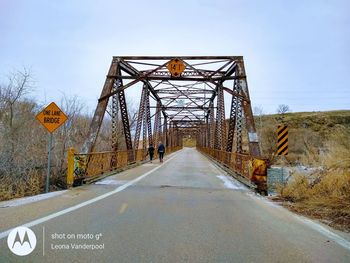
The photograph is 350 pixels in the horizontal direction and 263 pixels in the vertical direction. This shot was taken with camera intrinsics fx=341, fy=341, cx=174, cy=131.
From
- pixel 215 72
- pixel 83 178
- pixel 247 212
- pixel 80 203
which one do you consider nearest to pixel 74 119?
pixel 215 72

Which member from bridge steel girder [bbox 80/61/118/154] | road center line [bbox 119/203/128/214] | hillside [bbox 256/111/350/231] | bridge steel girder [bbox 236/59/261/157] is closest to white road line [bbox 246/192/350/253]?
hillside [bbox 256/111/350/231]

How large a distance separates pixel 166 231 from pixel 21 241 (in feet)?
7.02

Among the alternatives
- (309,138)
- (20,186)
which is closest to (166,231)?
(20,186)

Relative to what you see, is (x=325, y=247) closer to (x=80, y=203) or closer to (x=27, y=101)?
(x=80, y=203)

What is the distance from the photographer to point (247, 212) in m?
7.54

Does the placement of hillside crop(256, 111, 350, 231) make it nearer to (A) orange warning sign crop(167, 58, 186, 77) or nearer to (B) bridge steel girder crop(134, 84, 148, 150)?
(A) orange warning sign crop(167, 58, 186, 77)

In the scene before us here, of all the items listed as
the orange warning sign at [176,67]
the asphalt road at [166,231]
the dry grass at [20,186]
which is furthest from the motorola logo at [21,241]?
the orange warning sign at [176,67]

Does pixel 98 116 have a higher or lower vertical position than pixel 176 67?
lower

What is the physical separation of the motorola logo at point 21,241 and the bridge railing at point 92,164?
5.87 metres

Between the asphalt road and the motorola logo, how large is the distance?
9 cm

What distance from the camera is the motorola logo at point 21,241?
4.32 m

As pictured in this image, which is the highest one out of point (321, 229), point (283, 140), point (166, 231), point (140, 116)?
point (140, 116)

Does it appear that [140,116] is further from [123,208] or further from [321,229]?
[321,229]

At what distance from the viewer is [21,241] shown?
4.71 meters
